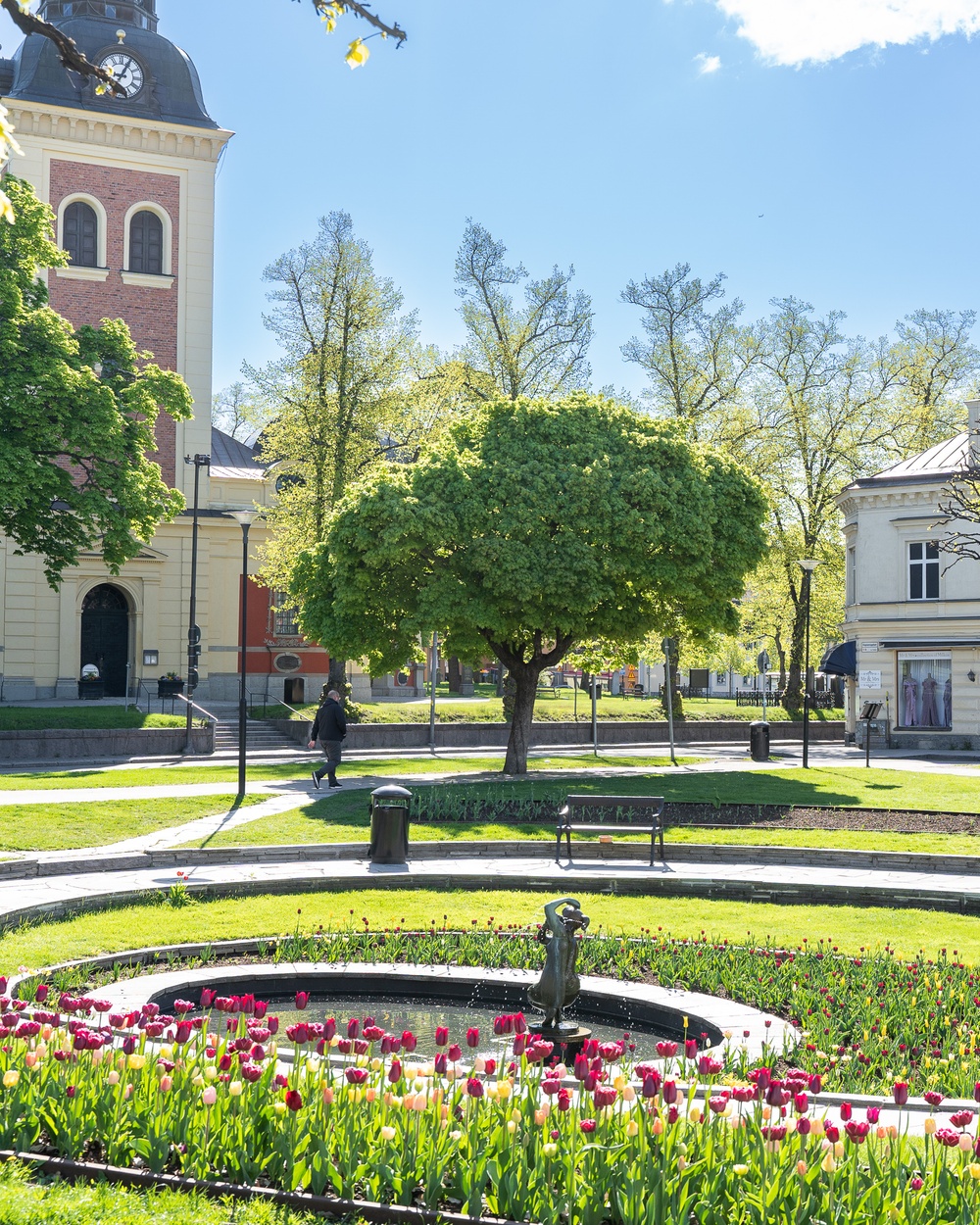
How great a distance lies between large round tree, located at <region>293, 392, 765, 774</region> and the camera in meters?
24.3

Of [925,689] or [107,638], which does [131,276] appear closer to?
[107,638]

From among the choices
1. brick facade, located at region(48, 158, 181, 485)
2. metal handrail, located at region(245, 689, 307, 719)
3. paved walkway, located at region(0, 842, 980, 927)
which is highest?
brick facade, located at region(48, 158, 181, 485)

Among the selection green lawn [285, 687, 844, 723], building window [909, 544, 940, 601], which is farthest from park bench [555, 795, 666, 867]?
building window [909, 544, 940, 601]

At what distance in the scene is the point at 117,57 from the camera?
4106 centimetres

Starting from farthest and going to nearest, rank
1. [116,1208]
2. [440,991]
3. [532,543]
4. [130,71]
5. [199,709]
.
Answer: [130,71], [199,709], [532,543], [440,991], [116,1208]

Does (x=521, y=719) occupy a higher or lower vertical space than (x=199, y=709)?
higher

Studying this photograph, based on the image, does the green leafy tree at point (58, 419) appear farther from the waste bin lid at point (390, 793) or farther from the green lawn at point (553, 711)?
the waste bin lid at point (390, 793)

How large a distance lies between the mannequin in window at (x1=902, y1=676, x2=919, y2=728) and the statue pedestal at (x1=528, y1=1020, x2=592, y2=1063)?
115ft

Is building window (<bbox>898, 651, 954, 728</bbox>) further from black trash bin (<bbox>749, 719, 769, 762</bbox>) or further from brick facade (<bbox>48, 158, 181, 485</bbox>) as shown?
brick facade (<bbox>48, 158, 181, 485</bbox>)

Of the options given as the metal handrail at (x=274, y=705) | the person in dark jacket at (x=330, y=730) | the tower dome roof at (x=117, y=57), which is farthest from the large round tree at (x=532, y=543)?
the tower dome roof at (x=117, y=57)

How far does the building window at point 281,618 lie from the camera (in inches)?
1802

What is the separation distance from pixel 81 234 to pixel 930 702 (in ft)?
107

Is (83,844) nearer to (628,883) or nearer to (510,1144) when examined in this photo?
(628,883)

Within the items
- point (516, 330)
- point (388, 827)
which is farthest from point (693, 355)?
point (388, 827)
